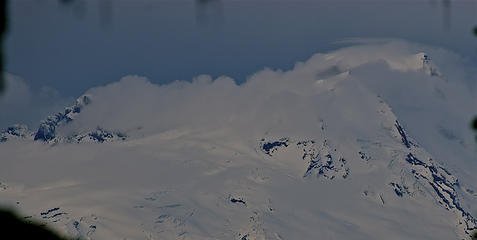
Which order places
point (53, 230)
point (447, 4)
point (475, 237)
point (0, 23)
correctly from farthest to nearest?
1. point (447, 4)
2. point (475, 237)
3. point (0, 23)
4. point (53, 230)

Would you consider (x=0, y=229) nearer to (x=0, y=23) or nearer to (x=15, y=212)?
(x=15, y=212)

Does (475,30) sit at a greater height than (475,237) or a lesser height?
greater

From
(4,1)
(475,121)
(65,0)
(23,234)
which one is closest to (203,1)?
(65,0)

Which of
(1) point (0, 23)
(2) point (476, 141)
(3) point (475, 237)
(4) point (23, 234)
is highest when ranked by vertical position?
(1) point (0, 23)

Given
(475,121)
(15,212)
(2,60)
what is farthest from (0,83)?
(475,121)

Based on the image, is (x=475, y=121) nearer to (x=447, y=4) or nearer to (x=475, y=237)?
(x=475, y=237)

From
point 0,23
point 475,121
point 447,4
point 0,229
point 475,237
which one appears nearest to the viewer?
point 0,229

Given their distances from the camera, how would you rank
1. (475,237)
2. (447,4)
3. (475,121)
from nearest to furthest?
(475,121)
(475,237)
(447,4)

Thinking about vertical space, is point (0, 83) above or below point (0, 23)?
below

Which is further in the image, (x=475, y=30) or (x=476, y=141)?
(x=476, y=141)
